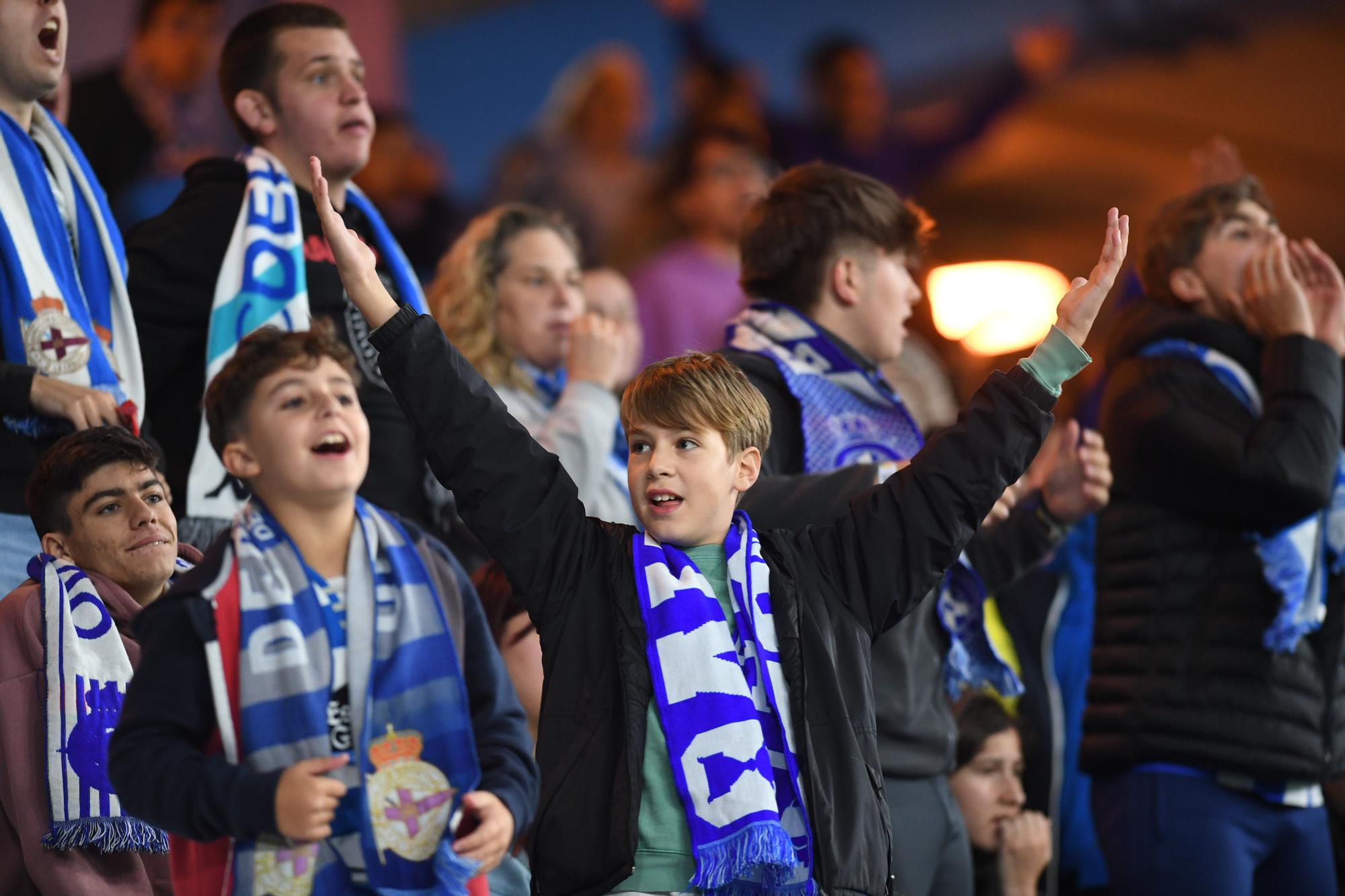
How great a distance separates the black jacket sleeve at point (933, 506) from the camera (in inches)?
94.4

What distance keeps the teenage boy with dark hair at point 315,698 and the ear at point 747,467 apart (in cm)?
46

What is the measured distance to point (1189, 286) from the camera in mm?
3621

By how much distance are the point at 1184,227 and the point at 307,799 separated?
8.22ft

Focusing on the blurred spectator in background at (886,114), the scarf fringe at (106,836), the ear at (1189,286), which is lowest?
the scarf fringe at (106,836)

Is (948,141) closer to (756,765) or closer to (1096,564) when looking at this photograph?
(1096,564)

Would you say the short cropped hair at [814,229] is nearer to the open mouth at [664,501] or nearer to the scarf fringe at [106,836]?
the open mouth at [664,501]

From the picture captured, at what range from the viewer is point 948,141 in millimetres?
8023

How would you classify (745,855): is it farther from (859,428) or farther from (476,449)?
(859,428)

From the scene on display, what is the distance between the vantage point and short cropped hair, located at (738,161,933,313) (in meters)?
3.21

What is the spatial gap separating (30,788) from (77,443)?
1.86 feet

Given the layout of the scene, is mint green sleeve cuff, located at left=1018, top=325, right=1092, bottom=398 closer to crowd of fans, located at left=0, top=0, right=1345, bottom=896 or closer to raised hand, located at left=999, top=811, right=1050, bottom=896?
crowd of fans, located at left=0, top=0, right=1345, bottom=896

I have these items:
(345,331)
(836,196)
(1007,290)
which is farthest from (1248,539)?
(1007,290)

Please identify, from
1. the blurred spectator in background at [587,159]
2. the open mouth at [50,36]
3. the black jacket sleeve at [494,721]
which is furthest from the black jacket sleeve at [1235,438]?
the blurred spectator in background at [587,159]

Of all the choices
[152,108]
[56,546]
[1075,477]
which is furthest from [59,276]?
[152,108]
